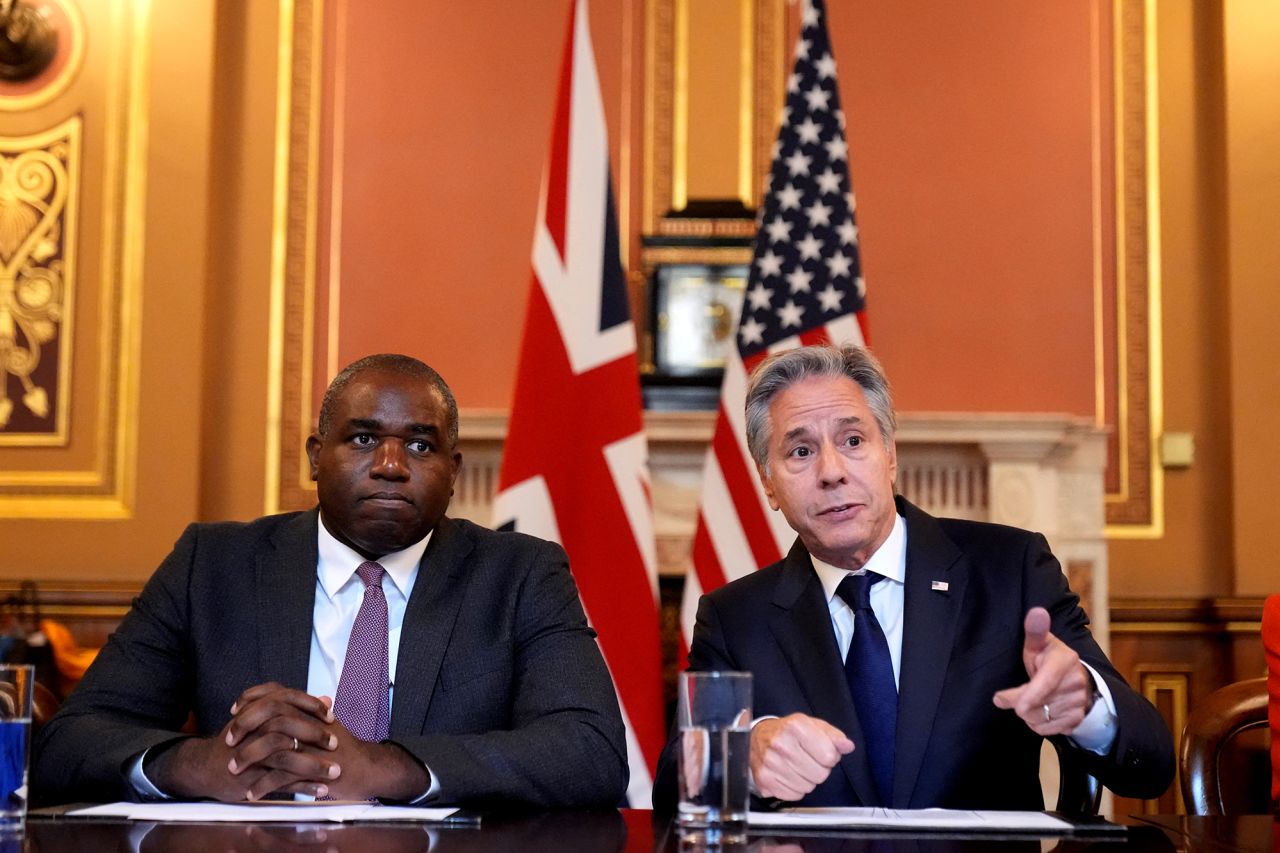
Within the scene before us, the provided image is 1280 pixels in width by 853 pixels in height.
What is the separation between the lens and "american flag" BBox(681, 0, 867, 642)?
397 centimetres

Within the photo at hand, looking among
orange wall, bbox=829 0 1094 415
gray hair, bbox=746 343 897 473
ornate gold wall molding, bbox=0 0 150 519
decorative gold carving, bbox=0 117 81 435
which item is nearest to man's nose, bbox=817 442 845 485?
gray hair, bbox=746 343 897 473

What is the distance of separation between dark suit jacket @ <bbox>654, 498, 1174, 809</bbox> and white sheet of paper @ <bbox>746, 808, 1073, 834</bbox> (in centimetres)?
29

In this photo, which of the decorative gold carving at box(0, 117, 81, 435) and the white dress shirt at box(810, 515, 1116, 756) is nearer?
the white dress shirt at box(810, 515, 1116, 756)

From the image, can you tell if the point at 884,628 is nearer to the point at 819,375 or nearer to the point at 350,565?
the point at 819,375

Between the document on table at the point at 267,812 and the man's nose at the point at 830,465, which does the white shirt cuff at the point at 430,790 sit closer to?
the document on table at the point at 267,812

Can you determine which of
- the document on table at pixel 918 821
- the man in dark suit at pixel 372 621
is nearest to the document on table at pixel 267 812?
the man in dark suit at pixel 372 621

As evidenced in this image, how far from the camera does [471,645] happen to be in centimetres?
219

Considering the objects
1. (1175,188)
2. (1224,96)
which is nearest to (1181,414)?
(1175,188)

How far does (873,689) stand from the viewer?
2074mm

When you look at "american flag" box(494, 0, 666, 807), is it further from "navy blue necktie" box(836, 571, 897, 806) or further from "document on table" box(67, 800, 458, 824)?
"document on table" box(67, 800, 458, 824)

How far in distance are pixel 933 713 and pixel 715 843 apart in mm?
721

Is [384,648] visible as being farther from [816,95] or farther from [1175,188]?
[1175,188]

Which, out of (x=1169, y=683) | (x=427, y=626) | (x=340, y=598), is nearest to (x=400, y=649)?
(x=427, y=626)

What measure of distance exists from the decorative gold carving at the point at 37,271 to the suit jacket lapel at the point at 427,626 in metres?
3.69
